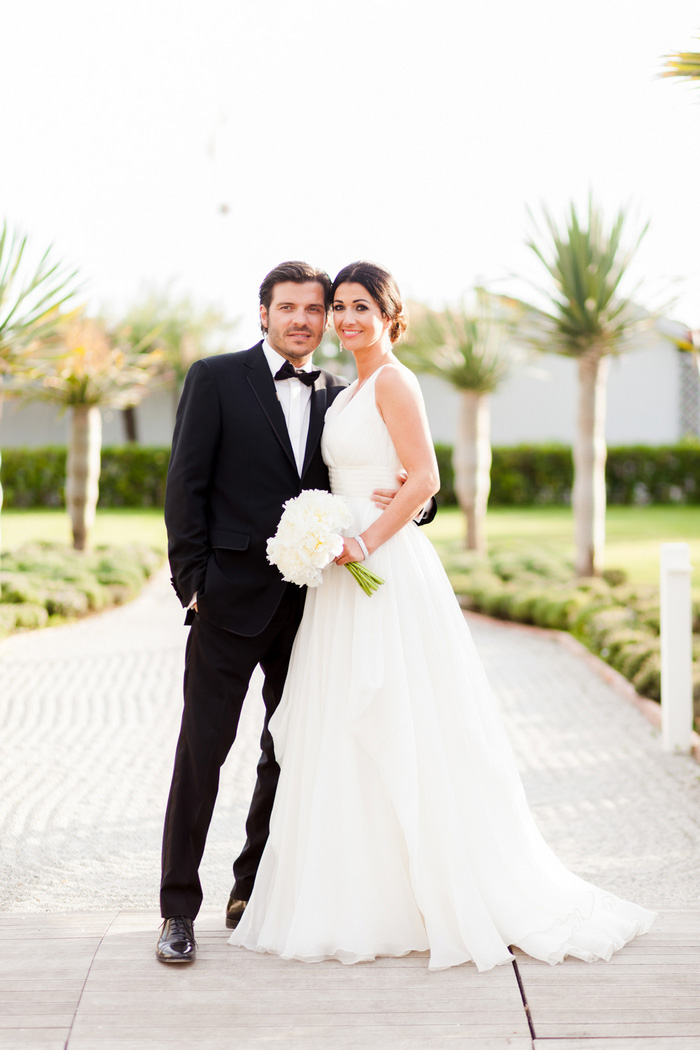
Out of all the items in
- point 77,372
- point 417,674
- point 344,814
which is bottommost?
point 344,814

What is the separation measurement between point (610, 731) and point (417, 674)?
3.58 meters

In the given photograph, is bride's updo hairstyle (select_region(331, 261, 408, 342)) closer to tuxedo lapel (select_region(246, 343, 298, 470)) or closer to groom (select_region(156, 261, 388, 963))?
groom (select_region(156, 261, 388, 963))

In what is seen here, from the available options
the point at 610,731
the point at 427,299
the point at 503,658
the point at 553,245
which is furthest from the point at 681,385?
the point at 610,731

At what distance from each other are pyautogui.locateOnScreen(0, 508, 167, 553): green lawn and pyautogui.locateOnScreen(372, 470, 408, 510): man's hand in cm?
1276

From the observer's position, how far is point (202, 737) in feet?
10.2

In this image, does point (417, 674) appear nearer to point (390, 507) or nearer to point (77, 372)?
point (390, 507)

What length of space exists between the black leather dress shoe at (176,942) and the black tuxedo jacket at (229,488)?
90 centimetres

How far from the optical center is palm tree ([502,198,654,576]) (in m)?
10.6

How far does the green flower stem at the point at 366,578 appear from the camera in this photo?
10.2 ft

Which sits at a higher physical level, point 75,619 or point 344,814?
point 344,814

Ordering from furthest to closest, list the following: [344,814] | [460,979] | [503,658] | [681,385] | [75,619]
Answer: [681,385] → [75,619] → [503,658] → [344,814] → [460,979]

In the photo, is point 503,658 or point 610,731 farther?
point 503,658

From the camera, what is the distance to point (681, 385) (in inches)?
1126

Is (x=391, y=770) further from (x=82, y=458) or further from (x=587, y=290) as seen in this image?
(x=82, y=458)
